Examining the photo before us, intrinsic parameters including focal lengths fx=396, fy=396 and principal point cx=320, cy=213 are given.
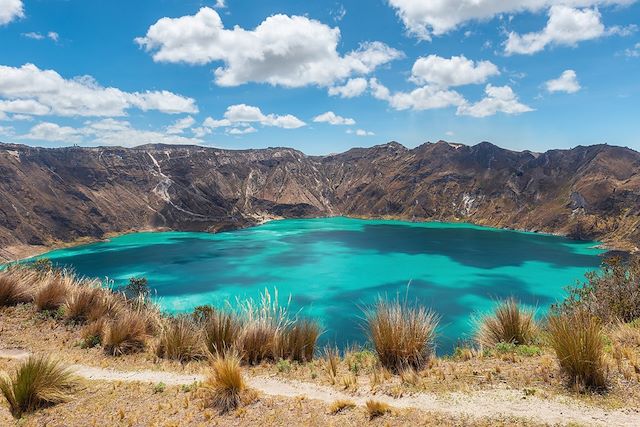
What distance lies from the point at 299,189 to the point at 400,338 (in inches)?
5730

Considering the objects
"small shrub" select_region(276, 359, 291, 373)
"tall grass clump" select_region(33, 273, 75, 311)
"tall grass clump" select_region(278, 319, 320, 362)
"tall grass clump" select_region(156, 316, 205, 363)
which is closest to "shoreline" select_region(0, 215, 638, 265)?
"tall grass clump" select_region(33, 273, 75, 311)

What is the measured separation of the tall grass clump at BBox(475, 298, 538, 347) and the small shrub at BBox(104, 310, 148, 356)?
8.09m

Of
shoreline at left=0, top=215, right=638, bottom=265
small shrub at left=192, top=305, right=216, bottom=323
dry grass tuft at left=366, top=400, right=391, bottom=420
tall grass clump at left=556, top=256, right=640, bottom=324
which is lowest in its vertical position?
shoreline at left=0, top=215, right=638, bottom=265

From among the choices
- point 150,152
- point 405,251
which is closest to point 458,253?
point 405,251

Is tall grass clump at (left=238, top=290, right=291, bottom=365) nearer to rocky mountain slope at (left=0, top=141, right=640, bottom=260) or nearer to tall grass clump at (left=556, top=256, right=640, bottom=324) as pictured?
tall grass clump at (left=556, top=256, right=640, bottom=324)

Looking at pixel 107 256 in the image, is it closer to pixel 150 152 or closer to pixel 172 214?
pixel 172 214

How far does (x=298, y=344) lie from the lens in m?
8.64

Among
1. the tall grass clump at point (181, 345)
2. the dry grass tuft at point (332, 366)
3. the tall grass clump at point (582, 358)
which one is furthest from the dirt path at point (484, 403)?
the tall grass clump at point (181, 345)

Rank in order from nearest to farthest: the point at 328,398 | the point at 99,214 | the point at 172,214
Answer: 1. the point at 328,398
2. the point at 99,214
3. the point at 172,214

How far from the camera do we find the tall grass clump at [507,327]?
8.84 metres

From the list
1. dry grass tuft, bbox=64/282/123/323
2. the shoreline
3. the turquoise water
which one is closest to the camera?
dry grass tuft, bbox=64/282/123/323

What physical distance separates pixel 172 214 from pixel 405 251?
233 feet

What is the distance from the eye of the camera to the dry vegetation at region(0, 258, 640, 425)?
5.91m

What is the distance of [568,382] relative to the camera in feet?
19.4
